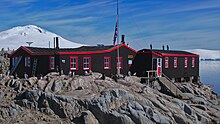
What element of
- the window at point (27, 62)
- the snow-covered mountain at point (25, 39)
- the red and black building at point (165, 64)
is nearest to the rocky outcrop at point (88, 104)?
the window at point (27, 62)

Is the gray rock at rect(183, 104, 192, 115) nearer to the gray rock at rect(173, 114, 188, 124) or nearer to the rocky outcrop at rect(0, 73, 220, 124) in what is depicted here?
the rocky outcrop at rect(0, 73, 220, 124)

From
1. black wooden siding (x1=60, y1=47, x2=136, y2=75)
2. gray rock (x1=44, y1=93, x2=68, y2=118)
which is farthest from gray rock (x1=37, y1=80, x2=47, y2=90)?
black wooden siding (x1=60, y1=47, x2=136, y2=75)

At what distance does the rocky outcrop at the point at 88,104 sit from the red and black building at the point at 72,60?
3.77 metres

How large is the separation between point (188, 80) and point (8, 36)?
198ft

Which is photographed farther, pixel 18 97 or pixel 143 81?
pixel 143 81

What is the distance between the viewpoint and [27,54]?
3434 cm

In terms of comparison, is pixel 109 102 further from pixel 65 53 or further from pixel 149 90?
pixel 65 53

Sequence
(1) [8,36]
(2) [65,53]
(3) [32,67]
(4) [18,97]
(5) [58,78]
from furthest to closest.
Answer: (1) [8,36], (3) [32,67], (2) [65,53], (5) [58,78], (4) [18,97]

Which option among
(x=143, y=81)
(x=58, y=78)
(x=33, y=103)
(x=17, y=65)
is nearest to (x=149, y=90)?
(x=143, y=81)

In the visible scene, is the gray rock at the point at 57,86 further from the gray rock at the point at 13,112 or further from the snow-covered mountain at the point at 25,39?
the snow-covered mountain at the point at 25,39

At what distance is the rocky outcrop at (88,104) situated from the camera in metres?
23.3

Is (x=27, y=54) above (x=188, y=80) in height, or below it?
above

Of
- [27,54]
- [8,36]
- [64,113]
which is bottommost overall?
[64,113]

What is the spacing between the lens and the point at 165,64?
3831cm
